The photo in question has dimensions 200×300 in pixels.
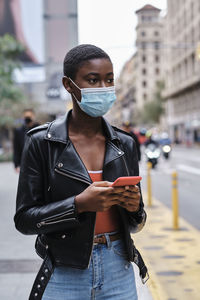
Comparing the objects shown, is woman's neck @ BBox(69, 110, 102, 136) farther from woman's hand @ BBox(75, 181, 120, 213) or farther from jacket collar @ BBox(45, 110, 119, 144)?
woman's hand @ BBox(75, 181, 120, 213)

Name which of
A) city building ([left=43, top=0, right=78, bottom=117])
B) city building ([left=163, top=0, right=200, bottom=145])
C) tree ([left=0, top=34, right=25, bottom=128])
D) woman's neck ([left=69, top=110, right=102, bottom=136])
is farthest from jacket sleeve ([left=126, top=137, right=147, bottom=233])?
city building ([left=163, top=0, right=200, bottom=145])

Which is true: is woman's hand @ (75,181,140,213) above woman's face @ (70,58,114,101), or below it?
below

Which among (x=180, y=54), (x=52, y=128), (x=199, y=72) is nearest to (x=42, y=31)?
(x=199, y=72)

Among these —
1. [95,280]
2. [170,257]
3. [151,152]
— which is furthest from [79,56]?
[151,152]

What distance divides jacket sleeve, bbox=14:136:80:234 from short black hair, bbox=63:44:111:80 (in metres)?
0.36

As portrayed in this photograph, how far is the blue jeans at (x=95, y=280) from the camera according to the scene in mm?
2111

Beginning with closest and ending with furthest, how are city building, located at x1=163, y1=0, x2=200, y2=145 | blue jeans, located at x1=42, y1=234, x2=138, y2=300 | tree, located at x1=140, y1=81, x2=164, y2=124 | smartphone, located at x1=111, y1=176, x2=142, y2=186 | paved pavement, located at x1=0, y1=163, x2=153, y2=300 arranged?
smartphone, located at x1=111, y1=176, x2=142, y2=186 → blue jeans, located at x1=42, y1=234, x2=138, y2=300 → paved pavement, located at x1=0, y1=163, x2=153, y2=300 → city building, located at x1=163, y1=0, x2=200, y2=145 → tree, located at x1=140, y1=81, x2=164, y2=124

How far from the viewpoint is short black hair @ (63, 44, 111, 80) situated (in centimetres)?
214

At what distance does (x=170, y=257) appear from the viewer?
6211 mm

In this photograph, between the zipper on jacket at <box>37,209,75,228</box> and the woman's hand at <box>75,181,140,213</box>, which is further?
the zipper on jacket at <box>37,209,75,228</box>

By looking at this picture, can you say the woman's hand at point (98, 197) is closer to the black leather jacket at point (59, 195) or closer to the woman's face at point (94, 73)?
the black leather jacket at point (59, 195)

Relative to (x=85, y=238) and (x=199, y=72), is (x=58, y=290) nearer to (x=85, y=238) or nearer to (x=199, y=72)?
(x=85, y=238)

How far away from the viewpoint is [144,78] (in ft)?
329

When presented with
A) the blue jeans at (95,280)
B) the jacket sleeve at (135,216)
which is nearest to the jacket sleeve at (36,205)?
the blue jeans at (95,280)
